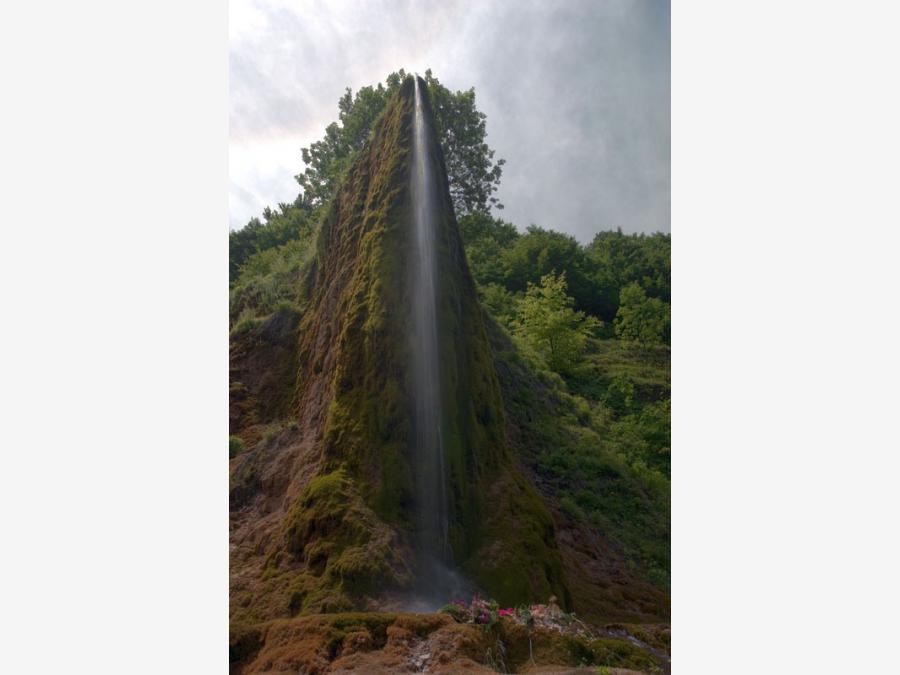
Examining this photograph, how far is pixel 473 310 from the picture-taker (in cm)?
764

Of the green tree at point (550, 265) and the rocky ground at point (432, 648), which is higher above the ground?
the green tree at point (550, 265)

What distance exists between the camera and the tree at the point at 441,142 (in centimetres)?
865

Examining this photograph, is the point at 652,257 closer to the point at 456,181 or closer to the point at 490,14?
the point at 456,181

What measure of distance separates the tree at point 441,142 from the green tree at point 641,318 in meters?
5.70

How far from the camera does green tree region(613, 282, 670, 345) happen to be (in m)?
16.1

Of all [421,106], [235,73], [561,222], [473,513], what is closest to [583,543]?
[473,513]

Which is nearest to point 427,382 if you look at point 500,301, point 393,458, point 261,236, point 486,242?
point 393,458

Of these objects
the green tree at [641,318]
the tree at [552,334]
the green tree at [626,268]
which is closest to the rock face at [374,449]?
the tree at [552,334]

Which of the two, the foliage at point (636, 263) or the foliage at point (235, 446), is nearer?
the foliage at point (235, 446)

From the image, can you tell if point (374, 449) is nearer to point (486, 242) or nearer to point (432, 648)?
point (432, 648)

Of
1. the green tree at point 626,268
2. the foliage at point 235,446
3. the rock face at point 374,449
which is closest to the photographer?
the rock face at point 374,449

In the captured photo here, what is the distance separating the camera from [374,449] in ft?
19.8

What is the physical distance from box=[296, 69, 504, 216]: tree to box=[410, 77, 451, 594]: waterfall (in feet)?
3.32

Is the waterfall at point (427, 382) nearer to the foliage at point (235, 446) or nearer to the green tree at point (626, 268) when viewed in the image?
the foliage at point (235, 446)
